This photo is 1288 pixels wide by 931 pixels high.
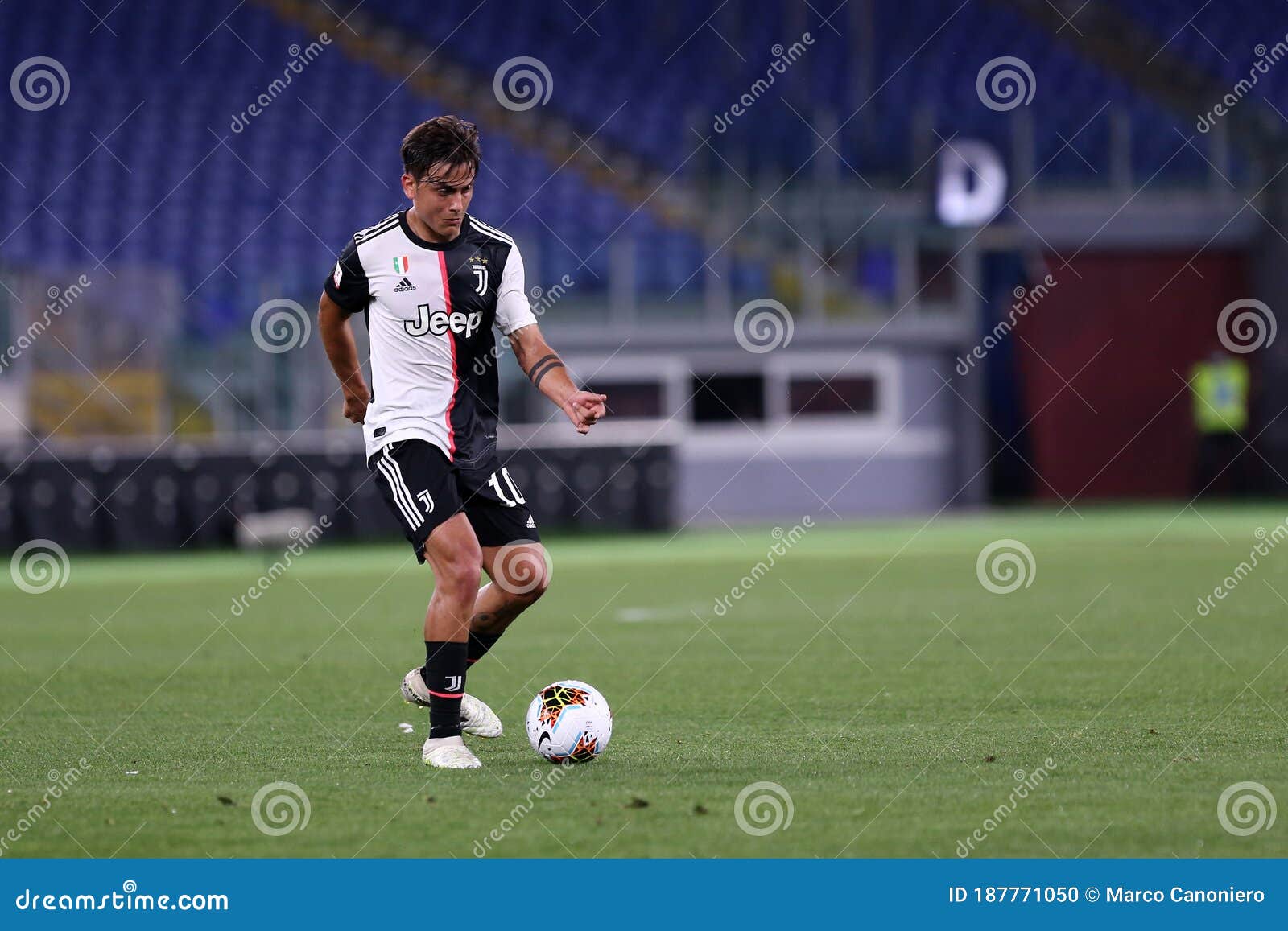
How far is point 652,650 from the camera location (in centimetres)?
990

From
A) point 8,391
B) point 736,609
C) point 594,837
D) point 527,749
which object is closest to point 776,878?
point 594,837

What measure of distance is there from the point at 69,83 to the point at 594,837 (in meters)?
23.1

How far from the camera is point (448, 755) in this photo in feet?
20.1

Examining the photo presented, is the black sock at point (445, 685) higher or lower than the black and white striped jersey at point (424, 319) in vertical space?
lower

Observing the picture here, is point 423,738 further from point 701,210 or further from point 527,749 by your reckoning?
point 701,210
